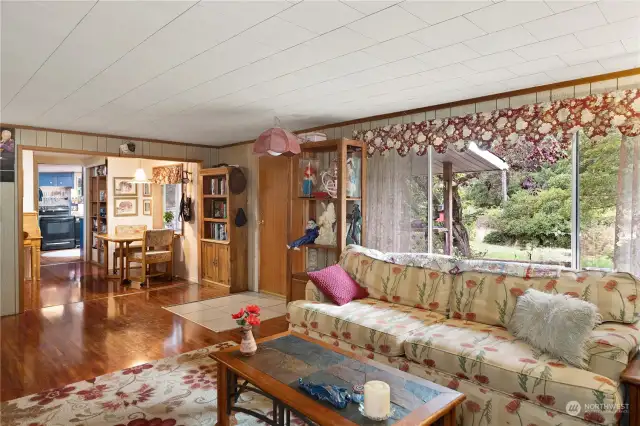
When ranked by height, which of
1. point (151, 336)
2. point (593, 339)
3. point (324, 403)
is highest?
point (593, 339)

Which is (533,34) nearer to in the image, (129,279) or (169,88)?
(169,88)

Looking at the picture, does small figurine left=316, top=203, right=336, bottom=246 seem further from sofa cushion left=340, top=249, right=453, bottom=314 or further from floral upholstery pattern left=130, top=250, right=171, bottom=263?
floral upholstery pattern left=130, top=250, right=171, bottom=263

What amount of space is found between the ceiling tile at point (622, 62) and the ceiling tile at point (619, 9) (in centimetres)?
66

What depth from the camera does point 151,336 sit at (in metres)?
3.93

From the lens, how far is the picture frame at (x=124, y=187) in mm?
7550

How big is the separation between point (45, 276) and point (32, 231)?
945mm

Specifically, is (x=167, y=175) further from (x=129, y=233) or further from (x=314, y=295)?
(x=314, y=295)

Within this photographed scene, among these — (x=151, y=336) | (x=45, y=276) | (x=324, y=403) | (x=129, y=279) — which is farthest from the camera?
(x=45, y=276)

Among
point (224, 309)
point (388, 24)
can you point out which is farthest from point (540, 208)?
point (224, 309)

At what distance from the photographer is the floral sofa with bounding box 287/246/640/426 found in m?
1.99

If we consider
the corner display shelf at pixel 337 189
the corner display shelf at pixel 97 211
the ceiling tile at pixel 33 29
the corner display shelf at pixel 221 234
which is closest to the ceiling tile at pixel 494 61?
the corner display shelf at pixel 337 189

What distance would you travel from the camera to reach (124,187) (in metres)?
7.64

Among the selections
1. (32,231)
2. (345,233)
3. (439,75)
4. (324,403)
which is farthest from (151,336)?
(32,231)

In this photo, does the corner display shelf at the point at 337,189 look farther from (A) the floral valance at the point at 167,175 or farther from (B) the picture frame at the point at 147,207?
(B) the picture frame at the point at 147,207
